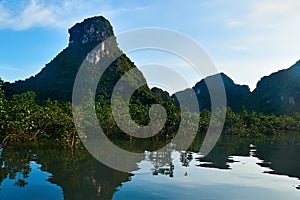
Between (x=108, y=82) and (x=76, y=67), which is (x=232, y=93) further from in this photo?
(x=76, y=67)

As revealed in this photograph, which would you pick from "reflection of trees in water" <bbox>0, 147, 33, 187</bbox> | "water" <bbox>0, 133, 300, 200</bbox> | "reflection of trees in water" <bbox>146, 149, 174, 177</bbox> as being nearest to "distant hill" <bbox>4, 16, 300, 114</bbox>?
"reflection of trees in water" <bbox>146, 149, 174, 177</bbox>

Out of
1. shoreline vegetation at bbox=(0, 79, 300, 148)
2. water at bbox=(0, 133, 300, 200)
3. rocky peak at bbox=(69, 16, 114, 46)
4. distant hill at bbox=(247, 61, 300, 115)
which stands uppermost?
rocky peak at bbox=(69, 16, 114, 46)

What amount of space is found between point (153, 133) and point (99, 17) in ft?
228

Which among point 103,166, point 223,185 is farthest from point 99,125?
point 223,185

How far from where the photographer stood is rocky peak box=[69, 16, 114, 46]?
280 ft

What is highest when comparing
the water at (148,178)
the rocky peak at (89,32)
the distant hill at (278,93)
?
the rocky peak at (89,32)

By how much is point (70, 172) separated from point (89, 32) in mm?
78437

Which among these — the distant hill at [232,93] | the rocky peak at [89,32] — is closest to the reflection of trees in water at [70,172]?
the rocky peak at [89,32]

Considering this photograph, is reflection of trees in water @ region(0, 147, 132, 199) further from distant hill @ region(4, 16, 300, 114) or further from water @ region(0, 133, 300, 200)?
distant hill @ region(4, 16, 300, 114)

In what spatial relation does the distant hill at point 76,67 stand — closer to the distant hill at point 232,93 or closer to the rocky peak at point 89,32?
the rocky peak at point 89,32

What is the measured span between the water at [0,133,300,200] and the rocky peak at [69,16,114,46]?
7234 centimetres

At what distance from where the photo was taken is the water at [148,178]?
913 centimetres

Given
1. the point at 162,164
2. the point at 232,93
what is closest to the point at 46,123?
the point at 162,164

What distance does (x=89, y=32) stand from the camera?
8575 centimetres
